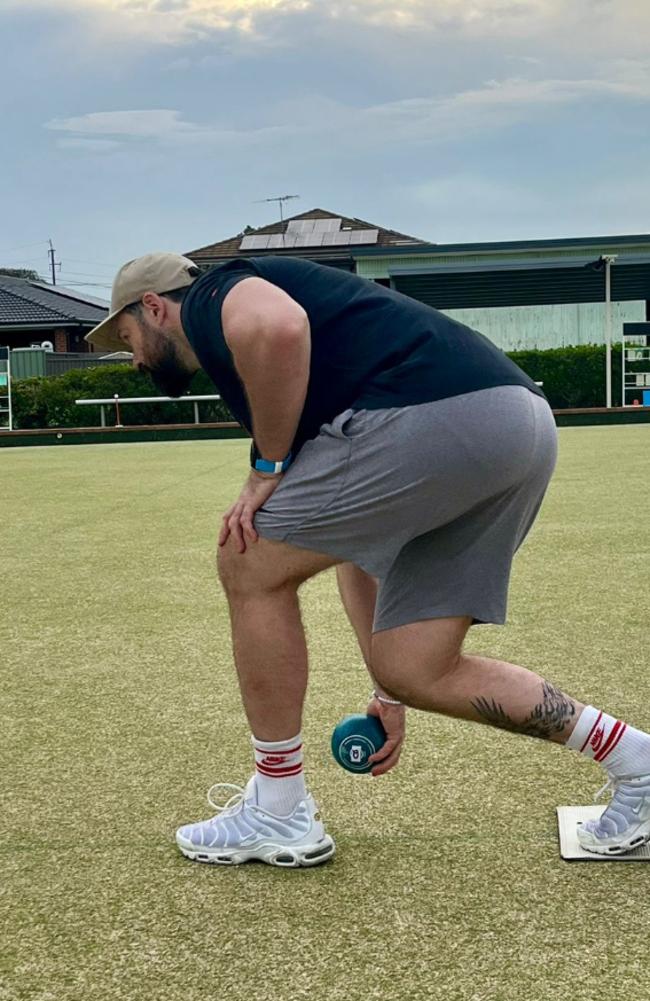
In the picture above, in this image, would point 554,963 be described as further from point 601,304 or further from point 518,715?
point 601,304

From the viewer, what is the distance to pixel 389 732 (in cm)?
280

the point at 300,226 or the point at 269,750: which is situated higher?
the point at 300,226

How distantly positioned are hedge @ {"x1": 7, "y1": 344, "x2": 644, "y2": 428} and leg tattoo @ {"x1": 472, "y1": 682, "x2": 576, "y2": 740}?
1988 centimetres

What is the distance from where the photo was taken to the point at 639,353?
885 inches

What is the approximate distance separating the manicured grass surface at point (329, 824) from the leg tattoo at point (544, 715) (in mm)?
277

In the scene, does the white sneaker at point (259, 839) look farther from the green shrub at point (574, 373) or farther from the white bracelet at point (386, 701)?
the green shrub at point (574, 373)

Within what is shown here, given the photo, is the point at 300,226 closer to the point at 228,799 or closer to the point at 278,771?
the point at 228,799

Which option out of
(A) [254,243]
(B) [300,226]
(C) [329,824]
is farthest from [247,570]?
(B) [300,226]

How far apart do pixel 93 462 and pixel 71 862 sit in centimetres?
1345

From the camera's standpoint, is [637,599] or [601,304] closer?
[637,599]

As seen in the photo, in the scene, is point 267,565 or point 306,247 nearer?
point 267,565

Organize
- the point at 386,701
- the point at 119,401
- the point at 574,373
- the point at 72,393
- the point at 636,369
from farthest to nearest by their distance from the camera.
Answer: the point at 72,393 → the point at 574,373 → the point at 636,369 → the point at 119,401 → the point at 386,701

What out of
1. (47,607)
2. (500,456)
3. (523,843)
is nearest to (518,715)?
(523,843)

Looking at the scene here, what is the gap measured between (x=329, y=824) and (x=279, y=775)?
0.87 feet
